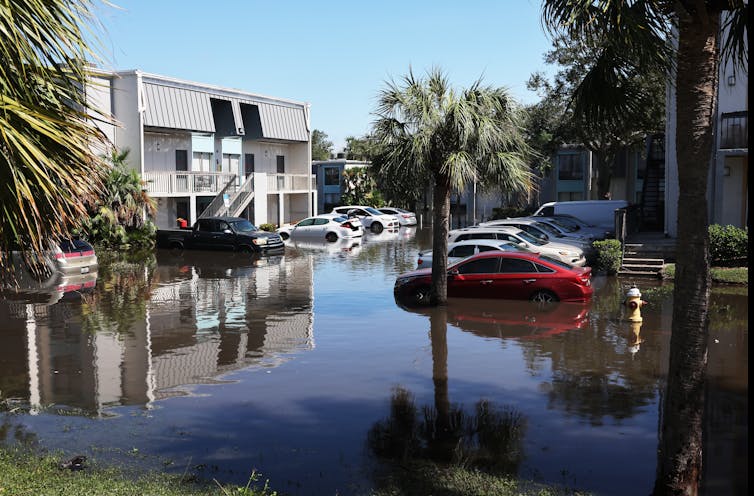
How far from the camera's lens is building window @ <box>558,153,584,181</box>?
57.7 meters

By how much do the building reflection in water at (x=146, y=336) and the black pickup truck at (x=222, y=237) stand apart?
21.7 ft

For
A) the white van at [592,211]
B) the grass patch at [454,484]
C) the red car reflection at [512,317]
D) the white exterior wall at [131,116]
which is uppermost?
the white exterior wall at [131,116]

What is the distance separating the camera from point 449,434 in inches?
387

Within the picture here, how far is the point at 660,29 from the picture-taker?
25.5 ft

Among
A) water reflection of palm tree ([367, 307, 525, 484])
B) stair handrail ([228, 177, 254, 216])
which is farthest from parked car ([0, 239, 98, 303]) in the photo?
stair handrail ([228, 177, 254, 216])

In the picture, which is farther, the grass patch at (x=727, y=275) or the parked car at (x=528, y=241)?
the parked car at (x=528, y=241)

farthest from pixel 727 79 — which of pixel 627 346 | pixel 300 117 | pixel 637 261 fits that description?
pixel 300 117

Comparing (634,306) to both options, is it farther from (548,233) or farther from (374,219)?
(374,219)

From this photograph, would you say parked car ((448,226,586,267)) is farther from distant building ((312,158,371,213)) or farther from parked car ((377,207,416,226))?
distant building ((312,158,371,213))

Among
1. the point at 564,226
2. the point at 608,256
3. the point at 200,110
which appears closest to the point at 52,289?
the point at 608,256

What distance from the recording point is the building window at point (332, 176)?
64.4 meters

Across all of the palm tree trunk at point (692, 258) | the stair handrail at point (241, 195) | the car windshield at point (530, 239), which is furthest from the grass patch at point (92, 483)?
the stair handrail at point (241, 195)

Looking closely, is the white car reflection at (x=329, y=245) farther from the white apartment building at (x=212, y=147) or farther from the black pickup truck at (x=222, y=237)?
the white apartment building at (x=212, y=147)

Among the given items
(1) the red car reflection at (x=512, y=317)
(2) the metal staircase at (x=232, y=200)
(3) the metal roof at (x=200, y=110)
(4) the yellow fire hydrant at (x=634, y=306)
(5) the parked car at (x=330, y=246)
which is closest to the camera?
(1) the red car reflection at (x=512, y=317)
